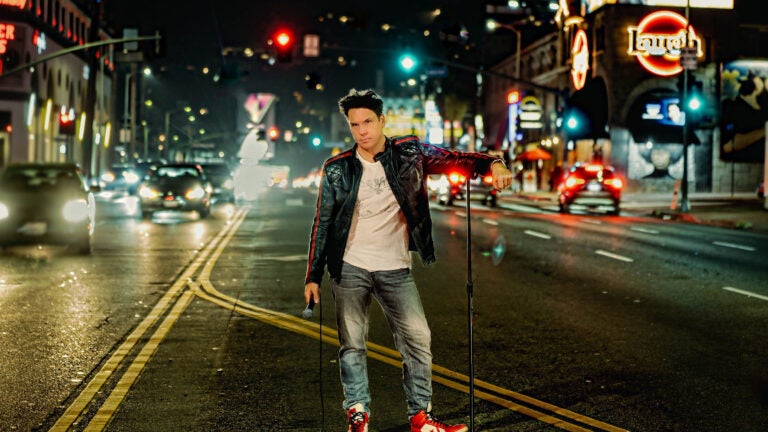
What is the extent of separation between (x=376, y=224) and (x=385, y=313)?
484mm

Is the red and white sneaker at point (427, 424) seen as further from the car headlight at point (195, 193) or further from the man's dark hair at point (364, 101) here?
the car headlight at point (195, 193)

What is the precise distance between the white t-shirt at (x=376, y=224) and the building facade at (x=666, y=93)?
43.5 meters

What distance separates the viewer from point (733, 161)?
160 feet

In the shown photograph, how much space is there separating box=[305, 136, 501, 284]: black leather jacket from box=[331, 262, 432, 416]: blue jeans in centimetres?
13

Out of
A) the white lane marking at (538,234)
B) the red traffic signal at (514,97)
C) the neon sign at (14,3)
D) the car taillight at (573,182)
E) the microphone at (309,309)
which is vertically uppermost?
the neon sign at (14,3)

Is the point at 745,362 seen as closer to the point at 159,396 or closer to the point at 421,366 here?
the point at 421,366

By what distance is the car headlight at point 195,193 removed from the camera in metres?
30.4

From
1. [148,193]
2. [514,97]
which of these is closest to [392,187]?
[148,193]

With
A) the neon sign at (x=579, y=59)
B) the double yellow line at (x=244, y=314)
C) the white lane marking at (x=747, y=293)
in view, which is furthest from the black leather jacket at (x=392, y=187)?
the neon sign at (x=579, y=59)

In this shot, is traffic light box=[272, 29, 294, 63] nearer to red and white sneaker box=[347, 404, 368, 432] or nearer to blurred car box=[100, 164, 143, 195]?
blurred car box=[100, 164, 143, 195]

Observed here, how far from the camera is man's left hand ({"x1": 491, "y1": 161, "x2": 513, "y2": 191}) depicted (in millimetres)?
5195

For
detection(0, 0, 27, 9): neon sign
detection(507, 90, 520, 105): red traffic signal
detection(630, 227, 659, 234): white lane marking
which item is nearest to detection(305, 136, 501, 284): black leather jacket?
detection(630, 227, 659, 234): white lane marking

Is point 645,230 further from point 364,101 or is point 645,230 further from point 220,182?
point 364,101

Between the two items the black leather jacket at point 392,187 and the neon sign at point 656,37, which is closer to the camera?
the black leather jacket at point 392,187
